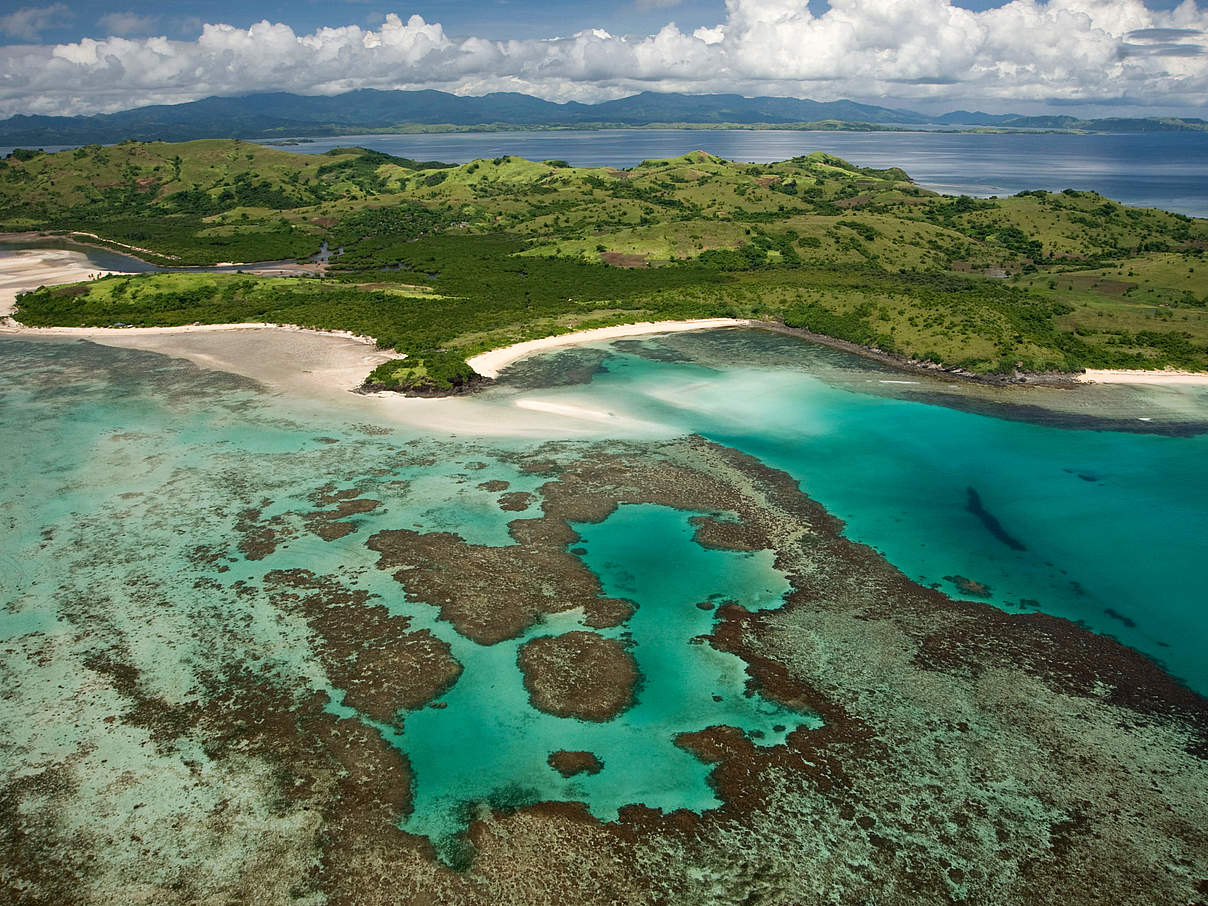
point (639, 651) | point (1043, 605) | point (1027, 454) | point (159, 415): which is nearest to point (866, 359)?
point (1027, 454)

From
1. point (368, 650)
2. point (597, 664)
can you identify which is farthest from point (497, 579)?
point (597, 664)

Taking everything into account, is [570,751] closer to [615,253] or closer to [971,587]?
[971,587]

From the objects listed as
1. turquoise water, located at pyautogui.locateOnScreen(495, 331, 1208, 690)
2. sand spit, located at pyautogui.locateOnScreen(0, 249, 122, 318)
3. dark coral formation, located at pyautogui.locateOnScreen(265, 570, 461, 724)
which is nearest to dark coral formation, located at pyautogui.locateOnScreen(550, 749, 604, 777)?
dark coral formation, located at pyautogui.locateOnScreen(265, 570, 461, 724)

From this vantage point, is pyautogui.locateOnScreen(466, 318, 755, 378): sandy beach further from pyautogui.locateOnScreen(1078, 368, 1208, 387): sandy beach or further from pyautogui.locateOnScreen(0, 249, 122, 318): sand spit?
pyautogui.locateOnScreen(0, 249, 122, 318): sand spit

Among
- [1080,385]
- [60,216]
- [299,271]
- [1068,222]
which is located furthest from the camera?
[60,216]

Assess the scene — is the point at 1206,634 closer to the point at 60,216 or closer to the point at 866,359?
the point at 866,359

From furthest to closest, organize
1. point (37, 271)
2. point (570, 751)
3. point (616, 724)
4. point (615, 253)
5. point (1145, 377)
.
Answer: point (615, 253)
point (37, 271)
point (1145, 377)
point (616, 724)
point (570, 751)
